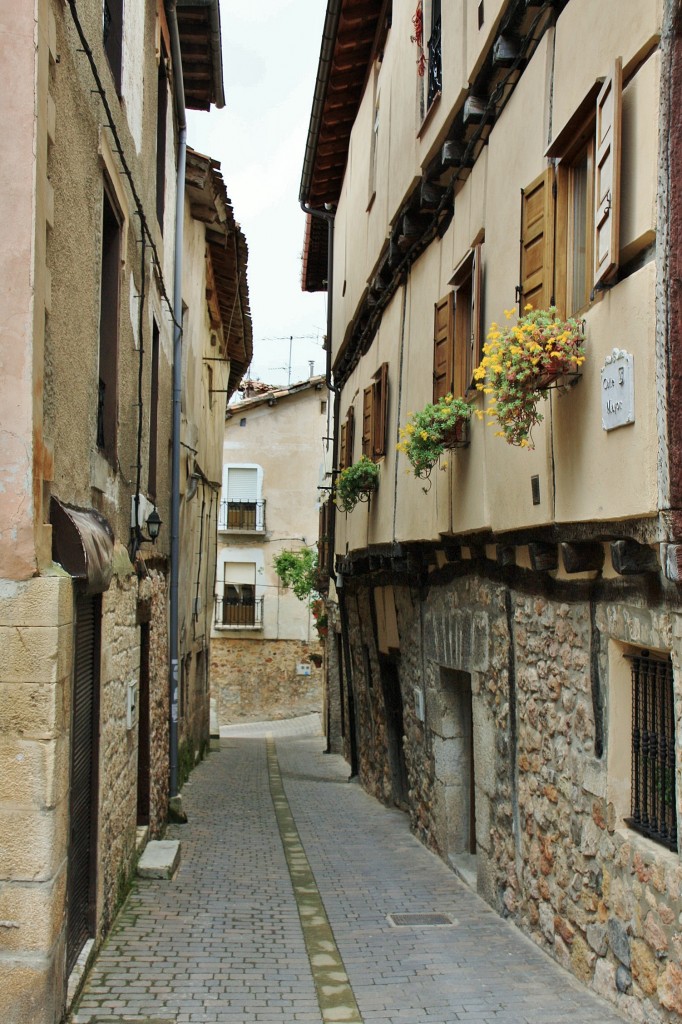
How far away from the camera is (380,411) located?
464 inches

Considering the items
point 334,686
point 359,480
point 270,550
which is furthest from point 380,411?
point 270,550

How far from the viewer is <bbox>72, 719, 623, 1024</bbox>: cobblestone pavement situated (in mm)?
5586

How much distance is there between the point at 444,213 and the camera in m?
9.30

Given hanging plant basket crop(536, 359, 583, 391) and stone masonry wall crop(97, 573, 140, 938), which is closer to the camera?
hanging plant basket crop(536, 359, 583, 391)

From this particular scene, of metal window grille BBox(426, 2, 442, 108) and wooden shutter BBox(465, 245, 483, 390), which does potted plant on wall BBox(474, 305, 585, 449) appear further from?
metal window grille BBox(426, 2, 442, 108)

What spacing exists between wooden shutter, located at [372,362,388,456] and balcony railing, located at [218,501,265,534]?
2084 centimetres

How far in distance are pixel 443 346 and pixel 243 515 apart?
80.6 ft

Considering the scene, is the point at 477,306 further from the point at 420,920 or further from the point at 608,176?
the point at 420,920

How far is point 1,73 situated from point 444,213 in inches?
214

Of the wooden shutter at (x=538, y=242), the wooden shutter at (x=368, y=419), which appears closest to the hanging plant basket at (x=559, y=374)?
the wooden shutter at (x=538, y=242)

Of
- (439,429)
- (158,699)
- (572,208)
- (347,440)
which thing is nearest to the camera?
(572,208)

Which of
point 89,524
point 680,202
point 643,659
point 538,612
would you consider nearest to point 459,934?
point 538,612

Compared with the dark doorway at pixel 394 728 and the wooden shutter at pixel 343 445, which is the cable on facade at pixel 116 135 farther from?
the dark doorway at pixel 394 728

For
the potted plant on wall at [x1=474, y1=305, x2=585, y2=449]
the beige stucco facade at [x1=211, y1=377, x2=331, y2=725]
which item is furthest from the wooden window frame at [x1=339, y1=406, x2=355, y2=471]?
the beige stucco facade at [x1=211, y1=377, x2=331, y2=725]
